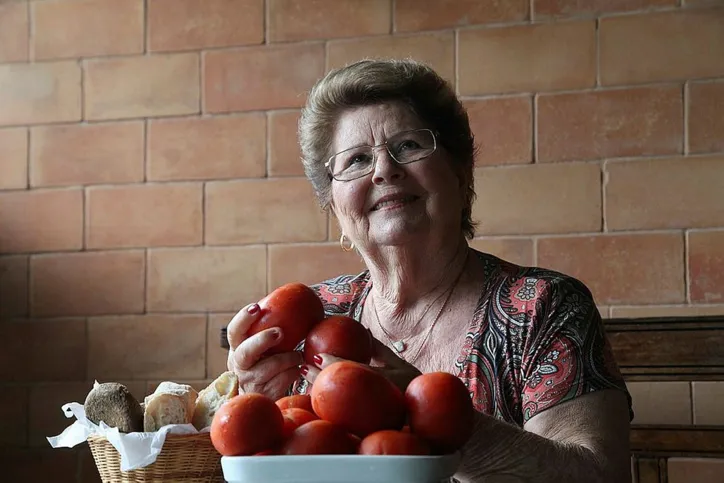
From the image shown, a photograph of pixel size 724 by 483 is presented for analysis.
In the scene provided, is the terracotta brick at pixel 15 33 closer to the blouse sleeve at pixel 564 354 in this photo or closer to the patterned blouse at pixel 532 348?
the patterned blouse at pixel 532 348

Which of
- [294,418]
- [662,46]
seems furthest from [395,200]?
[662,46]

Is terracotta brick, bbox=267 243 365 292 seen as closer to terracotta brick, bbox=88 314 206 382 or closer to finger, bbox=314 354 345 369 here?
terracotta brick, bbox=88 314 206 382

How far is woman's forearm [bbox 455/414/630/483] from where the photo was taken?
1035mm

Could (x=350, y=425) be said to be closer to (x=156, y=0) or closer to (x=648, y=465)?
(x=648, y=465)

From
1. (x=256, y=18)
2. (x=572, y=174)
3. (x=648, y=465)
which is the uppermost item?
(x=256, y=18)

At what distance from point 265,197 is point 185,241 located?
285mm

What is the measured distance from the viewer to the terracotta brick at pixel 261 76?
8.73ft

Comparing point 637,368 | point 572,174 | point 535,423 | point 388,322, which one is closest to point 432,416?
point 535,423

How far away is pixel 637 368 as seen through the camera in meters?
2.15

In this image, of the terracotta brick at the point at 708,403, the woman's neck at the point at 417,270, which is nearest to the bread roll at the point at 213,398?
the woman's neck at the point at 417,270

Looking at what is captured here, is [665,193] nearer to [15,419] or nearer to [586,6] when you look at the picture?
[586,6]

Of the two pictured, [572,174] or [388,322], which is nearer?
[388,322]

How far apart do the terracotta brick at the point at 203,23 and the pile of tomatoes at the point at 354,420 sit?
2025mm

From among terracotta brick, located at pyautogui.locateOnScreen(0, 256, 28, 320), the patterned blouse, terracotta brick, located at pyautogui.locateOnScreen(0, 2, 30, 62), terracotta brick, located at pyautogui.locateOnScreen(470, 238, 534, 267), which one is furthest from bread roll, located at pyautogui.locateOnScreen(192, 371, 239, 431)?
terracotta brick, located at pyautogui.locateOnScreen(0, 2, 30, 62)
